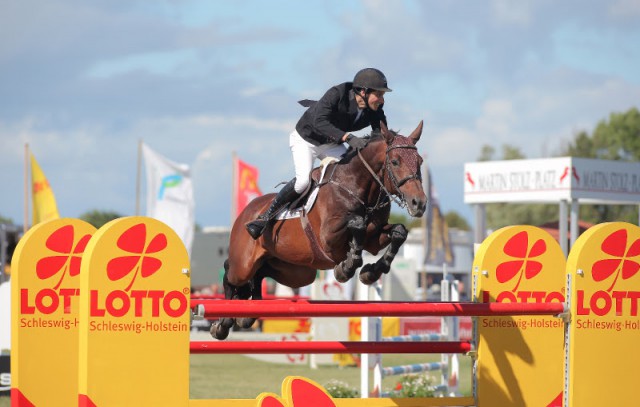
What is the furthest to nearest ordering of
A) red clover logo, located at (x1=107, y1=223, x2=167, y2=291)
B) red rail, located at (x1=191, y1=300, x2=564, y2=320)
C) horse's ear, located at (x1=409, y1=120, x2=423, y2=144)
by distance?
1. horse's ear, located at (x1=409, y1=120, x2=423, y2=144)
2. red rail, located at (x1=191, y1=300, x2=564, y2=320)
3. red clover logo, located at (x1=107, y1=223, x2=167, y2=291)

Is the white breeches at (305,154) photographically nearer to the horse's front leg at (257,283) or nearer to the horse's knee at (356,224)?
the horse's knee at (356,224)

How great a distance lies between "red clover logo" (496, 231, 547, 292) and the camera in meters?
5.62

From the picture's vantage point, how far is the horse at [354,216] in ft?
19.0

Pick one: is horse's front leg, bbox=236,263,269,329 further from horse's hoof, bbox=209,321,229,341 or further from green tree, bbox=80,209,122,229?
green tree, bbox=80,209,122,229

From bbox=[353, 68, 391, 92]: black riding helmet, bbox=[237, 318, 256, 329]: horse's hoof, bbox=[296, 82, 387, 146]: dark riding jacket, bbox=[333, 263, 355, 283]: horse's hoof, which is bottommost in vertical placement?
bbox=[237, 318, 256, 329]: horse's hoof

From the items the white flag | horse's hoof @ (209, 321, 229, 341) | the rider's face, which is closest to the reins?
the rider's face

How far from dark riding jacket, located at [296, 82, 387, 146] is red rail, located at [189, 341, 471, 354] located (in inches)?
52.2

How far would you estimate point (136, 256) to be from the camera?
14.5ft

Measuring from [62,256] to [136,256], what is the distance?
4.44 ft

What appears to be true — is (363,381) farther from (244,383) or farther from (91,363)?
(91,363)

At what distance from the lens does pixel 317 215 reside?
6457mm

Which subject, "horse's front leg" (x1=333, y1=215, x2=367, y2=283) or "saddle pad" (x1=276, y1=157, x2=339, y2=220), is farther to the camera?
"saddle pad" (x1=276, y1=157, x2=339, y2=220)

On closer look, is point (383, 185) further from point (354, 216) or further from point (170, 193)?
point (170, 193)

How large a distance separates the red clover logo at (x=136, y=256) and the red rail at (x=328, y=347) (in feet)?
2.82
